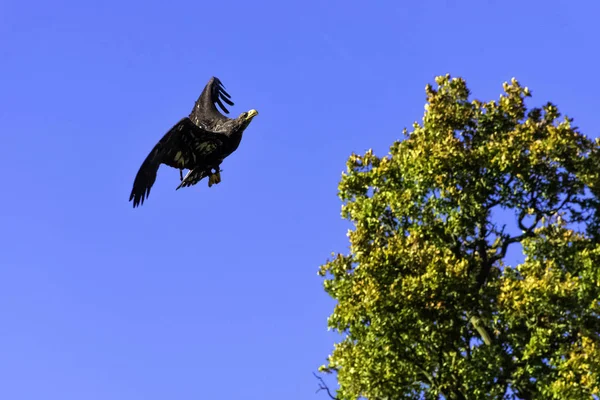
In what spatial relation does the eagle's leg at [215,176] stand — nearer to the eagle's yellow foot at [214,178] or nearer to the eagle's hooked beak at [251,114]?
the eagle's yellow foot at [214,178]

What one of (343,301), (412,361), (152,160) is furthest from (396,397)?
(152,160)

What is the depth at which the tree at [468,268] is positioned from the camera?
29500mm

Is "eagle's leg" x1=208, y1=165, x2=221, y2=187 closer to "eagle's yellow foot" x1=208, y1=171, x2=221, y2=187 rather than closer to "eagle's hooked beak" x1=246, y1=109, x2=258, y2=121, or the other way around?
"eagle's yellow foot" x1=208, y1=171, x2=221, y2=187

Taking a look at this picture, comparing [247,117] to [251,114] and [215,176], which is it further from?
[215,176]

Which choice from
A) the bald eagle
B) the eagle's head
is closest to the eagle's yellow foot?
the bald eagle

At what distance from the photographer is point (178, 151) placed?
30.1 metres

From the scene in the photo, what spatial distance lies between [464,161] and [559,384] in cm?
711

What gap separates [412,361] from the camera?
3084 cm

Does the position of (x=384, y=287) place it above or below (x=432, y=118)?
below

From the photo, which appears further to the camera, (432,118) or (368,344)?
(432,118)

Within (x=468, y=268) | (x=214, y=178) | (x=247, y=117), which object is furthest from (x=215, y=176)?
(x=468, y=268)

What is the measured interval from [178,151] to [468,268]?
888 cm

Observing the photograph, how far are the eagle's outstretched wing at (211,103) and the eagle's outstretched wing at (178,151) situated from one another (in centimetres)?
160

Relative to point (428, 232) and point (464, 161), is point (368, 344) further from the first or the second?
point (464, 161)
